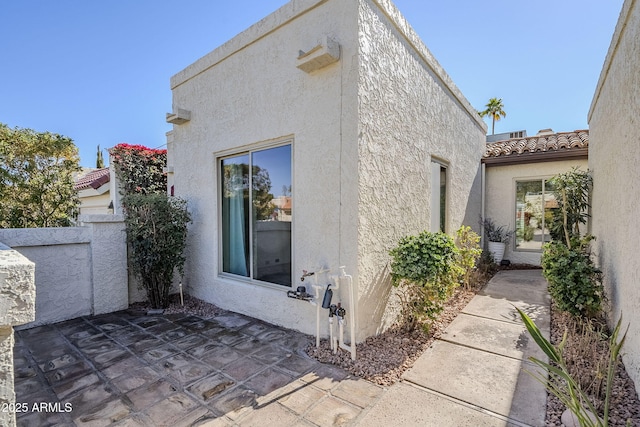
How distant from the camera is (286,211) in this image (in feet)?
17.3

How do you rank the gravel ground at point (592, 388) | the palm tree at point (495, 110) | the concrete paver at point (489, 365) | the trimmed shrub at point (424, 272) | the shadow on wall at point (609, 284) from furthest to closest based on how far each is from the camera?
the palm tree at point (495, 110) < the trimmed shrub at point (424, 272) < the shadow on wall at point (609, 284) < the concrete paver at point (489, 365) < the gravel ground at point (592, 388)

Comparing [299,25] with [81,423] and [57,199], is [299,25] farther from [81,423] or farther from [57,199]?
[57,199]

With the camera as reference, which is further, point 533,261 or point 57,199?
point 533,261

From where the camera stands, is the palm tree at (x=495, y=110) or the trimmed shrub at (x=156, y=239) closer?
the trimmed shrub at (x=156, y=239)

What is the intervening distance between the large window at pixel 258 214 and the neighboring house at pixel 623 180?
4533 mm

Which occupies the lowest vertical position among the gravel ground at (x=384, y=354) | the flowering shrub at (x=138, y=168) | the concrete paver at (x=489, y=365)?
the concrete paver at (x=489, y=365)

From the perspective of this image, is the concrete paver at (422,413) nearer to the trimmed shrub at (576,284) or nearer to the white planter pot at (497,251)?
the trimmed shrub at (576,284)

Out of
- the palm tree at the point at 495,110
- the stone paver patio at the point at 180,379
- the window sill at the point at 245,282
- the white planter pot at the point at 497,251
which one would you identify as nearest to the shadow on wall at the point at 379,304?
the stone paver patio at the point at 180,379

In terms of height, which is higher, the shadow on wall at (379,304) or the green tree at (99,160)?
the green tree at (99,160)

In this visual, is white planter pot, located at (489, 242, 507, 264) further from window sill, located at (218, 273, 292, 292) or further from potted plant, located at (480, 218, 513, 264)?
window sill, located at (218, 273, 292, 292)

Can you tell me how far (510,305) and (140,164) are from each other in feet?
36.1

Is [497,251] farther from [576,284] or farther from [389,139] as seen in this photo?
[389,139]

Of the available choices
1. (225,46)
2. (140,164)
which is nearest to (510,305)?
(225,46)

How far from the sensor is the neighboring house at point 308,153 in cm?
433
